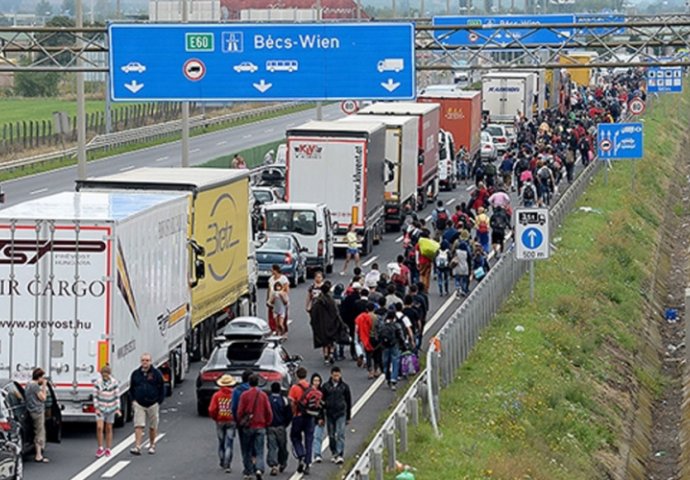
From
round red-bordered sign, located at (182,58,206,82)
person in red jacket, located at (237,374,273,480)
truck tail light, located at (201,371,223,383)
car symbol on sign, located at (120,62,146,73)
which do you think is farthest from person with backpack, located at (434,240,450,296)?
person in red jacket, located at (237,374,273,480)

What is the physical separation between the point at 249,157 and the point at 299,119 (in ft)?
117

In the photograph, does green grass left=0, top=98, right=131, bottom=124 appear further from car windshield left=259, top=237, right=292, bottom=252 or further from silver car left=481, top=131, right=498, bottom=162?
car windshield left=259, top=237, right=292, bottom=252

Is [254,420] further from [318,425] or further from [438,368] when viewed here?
[438,368]

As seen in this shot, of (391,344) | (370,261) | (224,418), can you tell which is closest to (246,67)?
(391,344)

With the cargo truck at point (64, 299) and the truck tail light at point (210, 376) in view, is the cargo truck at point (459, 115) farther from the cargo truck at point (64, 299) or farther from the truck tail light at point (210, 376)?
the cargo truck at point (64, 299)

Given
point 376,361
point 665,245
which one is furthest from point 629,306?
point 665,245

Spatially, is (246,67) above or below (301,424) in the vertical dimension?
above

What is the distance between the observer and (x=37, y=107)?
11375cm

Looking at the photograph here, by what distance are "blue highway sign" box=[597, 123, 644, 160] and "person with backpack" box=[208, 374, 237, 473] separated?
35.5m

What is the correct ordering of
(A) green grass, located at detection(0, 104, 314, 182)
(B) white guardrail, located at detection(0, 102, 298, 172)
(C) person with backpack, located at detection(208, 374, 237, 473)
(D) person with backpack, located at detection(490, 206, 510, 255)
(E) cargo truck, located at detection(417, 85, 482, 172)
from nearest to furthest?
1. (C) person with backpack, located at detection(208, 374, 237, 473)
2. (D) person with backpack, located at detection(490, 206, 510, 255)
3. (E) cargo truck, located at detection(417, 85, 482, 172)
4. (A) green grass, located at detection(0, 104, 314, 182)
5. (B) white guardrail, located at detection(0, 102, 298, 172)

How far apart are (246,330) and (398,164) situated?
24.0m

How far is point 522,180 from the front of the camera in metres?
54.7

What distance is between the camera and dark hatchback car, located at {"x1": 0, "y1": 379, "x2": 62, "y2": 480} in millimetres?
20984

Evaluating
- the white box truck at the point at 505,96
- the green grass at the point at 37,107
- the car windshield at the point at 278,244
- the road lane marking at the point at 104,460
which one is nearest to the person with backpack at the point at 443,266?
the car windshield at the point at 278,244
